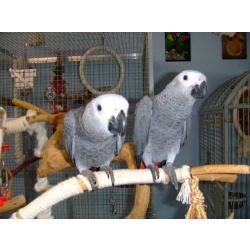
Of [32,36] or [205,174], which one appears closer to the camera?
[205,174]

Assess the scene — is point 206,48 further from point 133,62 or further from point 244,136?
point 244,136

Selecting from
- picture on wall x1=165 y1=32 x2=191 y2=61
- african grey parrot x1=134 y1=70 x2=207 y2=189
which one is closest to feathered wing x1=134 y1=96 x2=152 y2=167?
african grey parrot x1=134 y1=70 x2=207 y2=189

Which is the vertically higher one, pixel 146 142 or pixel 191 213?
pixel 146 142

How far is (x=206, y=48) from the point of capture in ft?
8.76

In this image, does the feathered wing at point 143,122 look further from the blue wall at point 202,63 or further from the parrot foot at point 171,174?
the blue wall at point 202,63

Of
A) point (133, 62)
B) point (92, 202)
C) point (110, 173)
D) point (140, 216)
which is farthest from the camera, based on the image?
point (92, 202)

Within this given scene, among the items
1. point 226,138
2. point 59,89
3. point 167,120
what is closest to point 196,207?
point 167,120

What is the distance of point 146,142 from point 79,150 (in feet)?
1.07

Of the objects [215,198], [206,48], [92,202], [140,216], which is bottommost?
[92,202]

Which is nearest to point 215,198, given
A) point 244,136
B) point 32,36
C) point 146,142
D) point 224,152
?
point 224,152

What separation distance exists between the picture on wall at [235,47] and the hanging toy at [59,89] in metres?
1.77

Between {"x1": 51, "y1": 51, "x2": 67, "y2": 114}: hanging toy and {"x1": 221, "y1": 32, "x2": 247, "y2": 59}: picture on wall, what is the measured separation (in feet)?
5.82

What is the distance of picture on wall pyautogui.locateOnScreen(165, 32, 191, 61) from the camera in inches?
104

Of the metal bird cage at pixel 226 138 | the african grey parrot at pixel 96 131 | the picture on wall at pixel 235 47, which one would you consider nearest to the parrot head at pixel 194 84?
the african grey parrot at pixel 96 131
